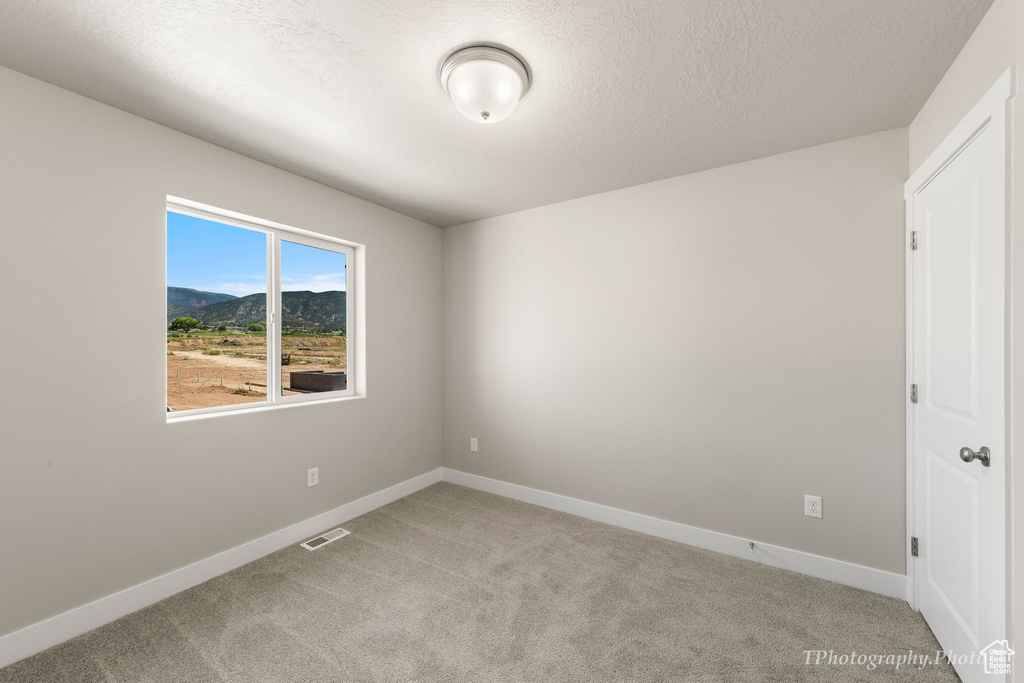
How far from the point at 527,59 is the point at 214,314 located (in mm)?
2340

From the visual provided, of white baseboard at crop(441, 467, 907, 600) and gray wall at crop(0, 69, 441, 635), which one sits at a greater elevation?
gray wall at crop(0, 69, 441, 635)

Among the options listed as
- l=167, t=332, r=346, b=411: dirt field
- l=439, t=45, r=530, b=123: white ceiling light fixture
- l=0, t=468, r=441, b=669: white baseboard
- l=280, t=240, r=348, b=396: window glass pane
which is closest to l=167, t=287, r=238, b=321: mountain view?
l=167, t=332, r=346, b=411: dirt field

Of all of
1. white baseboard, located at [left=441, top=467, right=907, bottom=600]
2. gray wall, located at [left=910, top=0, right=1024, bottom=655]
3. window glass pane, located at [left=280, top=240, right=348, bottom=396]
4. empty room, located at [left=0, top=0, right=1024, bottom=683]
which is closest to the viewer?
gray wall, located at [left=910, top=0, right=1024, bottom=655]

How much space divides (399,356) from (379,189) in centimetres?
137

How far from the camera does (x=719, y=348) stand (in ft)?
8.77

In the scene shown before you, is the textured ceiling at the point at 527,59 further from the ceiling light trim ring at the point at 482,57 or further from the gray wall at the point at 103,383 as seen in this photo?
the gray wall at the point at 103,383

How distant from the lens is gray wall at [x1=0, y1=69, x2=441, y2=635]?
5.71 feet

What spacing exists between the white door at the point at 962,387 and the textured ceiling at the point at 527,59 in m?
0.47

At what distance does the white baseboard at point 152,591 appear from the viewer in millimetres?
1729

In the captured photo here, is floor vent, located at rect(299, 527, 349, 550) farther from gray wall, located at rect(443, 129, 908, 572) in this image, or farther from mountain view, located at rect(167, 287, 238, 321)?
mountain view, located at rect(167, 287, 238, 321)

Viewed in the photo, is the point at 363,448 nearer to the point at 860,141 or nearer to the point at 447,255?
the point at 447,255

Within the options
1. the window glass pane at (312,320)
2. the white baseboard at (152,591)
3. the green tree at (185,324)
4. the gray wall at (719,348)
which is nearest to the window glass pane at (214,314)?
the green tree at (185,324)

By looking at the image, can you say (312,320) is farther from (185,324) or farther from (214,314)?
(185,324)

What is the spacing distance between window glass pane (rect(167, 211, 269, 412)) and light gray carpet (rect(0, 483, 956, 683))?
3.58 feet
